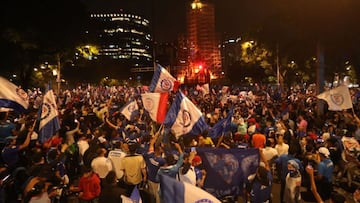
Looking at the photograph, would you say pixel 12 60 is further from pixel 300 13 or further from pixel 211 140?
pixel 211 140

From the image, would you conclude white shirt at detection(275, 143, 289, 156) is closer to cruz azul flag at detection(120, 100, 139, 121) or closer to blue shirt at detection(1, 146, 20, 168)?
cruz azul flag at detection(120, 100, 139, 121)

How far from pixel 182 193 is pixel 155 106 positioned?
669 cm

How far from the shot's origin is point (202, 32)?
121 metres

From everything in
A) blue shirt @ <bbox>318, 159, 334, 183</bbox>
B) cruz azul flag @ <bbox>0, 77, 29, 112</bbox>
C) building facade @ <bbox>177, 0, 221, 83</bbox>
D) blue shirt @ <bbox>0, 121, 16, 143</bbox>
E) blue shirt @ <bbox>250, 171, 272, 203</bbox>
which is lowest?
blue shirt @ <bbox>250, 171, 272, 203</bbox>

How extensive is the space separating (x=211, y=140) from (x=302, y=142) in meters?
2.48

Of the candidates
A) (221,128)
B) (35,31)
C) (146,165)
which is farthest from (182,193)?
(35,31)

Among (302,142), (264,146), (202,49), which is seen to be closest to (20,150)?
(264,146)

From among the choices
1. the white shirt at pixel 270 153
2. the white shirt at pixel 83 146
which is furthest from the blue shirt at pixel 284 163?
the white shirt at pixel 83 146

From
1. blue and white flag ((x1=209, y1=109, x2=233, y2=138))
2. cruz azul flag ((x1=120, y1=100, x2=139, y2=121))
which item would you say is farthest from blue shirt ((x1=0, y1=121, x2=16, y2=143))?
blue and white flag ((x1=209, y1=109, x2=233, y2=138))

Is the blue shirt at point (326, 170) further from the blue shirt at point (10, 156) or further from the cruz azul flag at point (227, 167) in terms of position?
the blue shirt at point (10, 156)

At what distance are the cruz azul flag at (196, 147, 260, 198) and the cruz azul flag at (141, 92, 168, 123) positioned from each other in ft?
13.1

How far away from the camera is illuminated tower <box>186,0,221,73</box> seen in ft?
394

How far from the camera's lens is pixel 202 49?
12100 cm

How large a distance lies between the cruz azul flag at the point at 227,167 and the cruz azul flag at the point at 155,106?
158 inches
